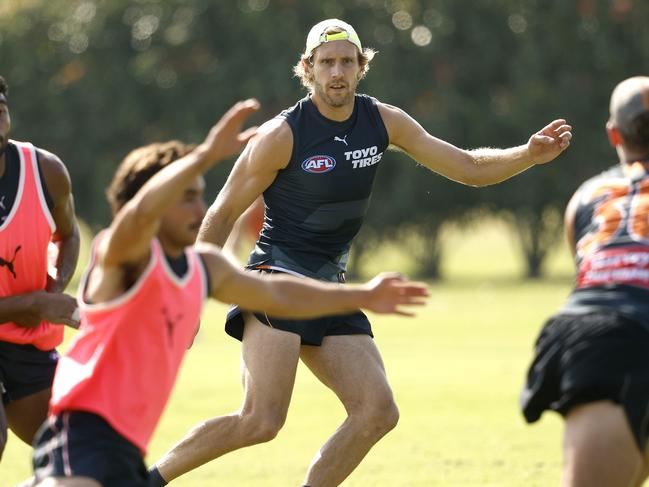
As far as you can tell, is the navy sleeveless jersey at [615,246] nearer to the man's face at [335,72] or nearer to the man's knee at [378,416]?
the man's knee at [378,416]

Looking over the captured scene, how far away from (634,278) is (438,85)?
28656 mm

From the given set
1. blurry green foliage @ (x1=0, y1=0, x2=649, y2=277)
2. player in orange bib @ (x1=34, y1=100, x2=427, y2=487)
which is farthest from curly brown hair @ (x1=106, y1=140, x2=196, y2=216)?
blurry green foliage @ (x1=0, y1=0, x2=649, y2=277)

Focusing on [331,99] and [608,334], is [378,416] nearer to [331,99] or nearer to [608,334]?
[331,99]

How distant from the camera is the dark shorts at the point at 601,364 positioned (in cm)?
548

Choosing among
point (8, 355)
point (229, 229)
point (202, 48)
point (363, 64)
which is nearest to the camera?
point (8, 355)

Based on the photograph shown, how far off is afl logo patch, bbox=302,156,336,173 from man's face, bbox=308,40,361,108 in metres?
0.31

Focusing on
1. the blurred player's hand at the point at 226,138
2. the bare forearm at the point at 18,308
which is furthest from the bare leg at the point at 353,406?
the blurred player's hand at the point at 226,138

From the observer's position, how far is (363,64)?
8.45m

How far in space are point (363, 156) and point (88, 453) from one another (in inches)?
122

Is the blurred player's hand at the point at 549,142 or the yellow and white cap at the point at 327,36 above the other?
the yellow and white cap at the point at 327,36

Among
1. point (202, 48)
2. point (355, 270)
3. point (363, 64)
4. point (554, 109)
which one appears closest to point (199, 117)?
point (202, 48)

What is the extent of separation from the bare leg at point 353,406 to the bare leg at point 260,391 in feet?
A: 0.79

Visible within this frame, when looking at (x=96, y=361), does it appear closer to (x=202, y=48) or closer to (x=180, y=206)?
(x=180, y=206)

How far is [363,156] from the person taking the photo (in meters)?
8.05
